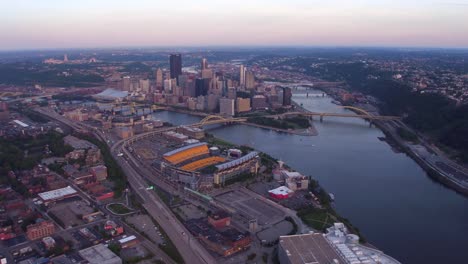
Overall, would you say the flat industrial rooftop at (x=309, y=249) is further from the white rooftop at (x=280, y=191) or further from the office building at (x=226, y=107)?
the office building at (x=226, y=107)

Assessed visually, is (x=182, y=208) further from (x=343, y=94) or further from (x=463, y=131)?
(x=343, y=94)

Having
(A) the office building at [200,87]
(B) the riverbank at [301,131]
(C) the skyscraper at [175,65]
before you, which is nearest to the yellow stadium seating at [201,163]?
(B) the riverbank at [301,131]

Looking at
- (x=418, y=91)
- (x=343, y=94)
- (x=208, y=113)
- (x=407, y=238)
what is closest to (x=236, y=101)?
(x=208, y=113)

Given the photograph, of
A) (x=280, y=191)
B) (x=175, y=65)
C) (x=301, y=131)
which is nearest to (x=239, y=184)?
(x=280, y=191)

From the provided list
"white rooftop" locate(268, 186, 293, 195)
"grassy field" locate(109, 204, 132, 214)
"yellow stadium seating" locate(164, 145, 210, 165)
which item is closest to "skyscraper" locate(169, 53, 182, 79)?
"yellow stadium seating" locate(164, 145, 210, 165)

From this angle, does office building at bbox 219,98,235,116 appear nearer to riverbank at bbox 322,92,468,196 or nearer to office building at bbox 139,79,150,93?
riverbank at bbox 322,92,468,196

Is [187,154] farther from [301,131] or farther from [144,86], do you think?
[144,86]
